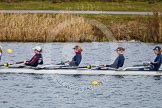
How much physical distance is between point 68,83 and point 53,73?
1886 mm

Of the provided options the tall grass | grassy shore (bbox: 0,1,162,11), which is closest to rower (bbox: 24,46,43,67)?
the tall grass

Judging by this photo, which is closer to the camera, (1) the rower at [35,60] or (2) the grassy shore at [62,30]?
(1) the rower at [35,60]

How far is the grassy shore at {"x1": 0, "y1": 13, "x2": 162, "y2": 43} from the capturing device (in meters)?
52.4

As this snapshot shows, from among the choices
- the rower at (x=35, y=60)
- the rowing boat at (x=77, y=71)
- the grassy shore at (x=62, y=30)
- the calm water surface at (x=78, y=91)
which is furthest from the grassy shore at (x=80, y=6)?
the calm water surface at (x=78, y=91)

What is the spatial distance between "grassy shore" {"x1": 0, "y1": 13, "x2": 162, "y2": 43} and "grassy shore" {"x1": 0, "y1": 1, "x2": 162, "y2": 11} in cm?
1617

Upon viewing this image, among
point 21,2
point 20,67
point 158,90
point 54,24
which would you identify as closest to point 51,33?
point 54,24

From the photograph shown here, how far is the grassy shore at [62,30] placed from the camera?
2064 inches

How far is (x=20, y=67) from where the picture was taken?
39.1 m

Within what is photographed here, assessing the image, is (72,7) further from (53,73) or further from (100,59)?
(53,73)

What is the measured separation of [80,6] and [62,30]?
67.5ft

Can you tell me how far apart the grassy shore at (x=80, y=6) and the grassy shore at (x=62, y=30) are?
53.1 feet

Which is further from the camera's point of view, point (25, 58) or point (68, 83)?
point (25, 58)

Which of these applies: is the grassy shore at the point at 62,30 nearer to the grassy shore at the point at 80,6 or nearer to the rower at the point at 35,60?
the rower at the point at 35,60

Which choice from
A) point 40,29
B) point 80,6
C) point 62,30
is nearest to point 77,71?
point 40,29
